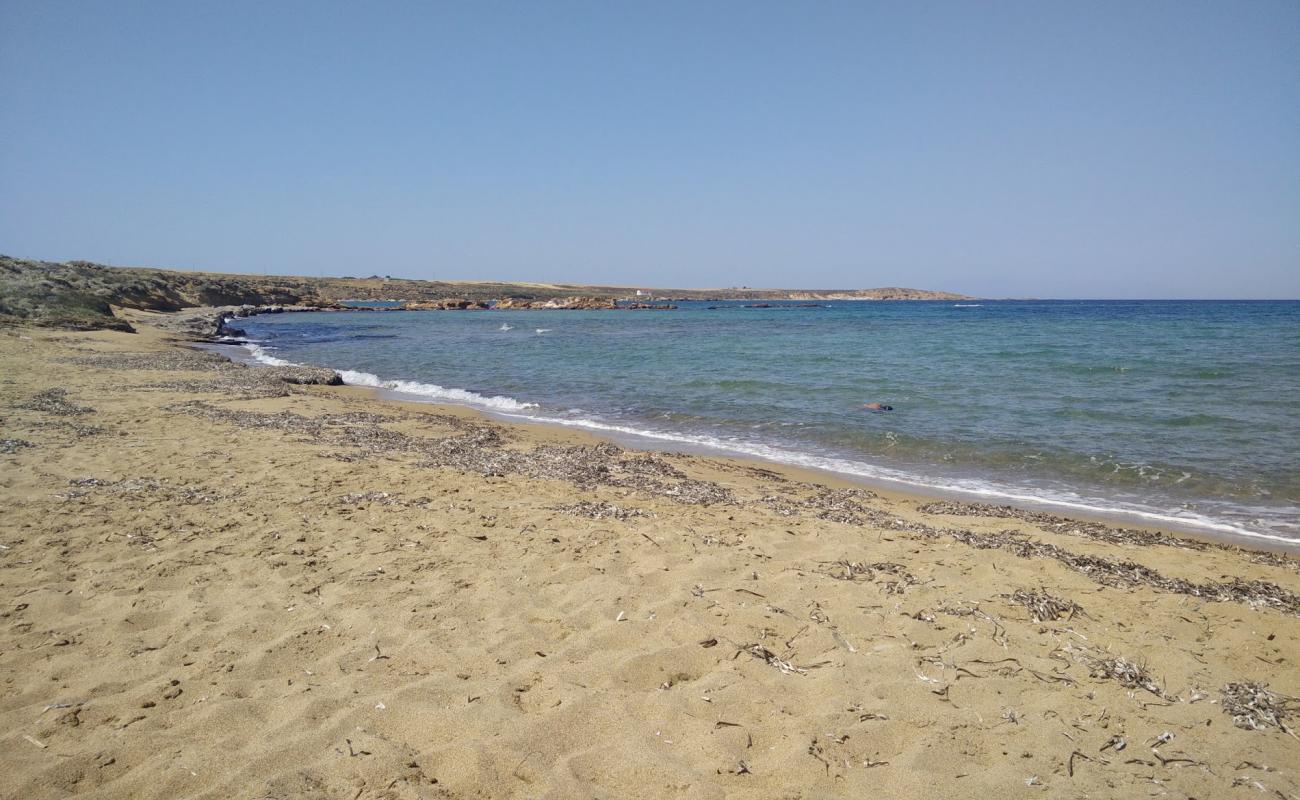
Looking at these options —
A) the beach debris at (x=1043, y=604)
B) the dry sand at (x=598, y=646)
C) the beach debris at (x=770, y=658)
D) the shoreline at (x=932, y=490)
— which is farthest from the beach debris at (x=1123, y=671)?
the shoreline at (x=932, y=490)

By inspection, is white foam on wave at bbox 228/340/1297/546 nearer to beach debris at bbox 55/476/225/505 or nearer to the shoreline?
the shoreline

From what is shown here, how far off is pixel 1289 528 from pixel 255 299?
7925 centimetres

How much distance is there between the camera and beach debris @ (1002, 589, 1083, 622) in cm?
430

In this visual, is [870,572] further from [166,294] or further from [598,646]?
[166,294]

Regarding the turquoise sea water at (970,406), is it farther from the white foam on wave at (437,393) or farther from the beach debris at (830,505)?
the beach debris at (830,505)

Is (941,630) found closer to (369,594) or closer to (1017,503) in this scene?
(369,594)

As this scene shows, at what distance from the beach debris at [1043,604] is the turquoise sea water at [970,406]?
4055 millimetres

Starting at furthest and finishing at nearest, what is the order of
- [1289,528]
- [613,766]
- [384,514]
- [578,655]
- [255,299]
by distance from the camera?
[255,299], [1289,528], [384,514], [578,655], [613,766]

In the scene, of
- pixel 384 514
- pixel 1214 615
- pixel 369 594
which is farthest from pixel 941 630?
pixel 384 514

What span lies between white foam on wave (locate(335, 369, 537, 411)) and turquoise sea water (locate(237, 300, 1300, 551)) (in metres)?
0.10

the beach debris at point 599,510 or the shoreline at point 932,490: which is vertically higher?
the beach debris at point 599,510

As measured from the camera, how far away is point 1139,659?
Result: 12.4 ft

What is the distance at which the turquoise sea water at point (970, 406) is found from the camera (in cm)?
879

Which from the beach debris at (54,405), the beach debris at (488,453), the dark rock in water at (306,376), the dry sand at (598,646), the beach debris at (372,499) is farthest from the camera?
the dark rock in water at (306,376)
